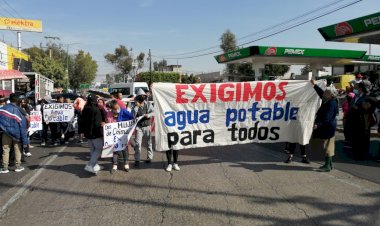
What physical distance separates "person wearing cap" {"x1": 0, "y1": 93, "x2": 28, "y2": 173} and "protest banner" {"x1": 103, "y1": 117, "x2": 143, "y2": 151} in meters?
2.09

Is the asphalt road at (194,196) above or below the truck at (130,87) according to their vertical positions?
below

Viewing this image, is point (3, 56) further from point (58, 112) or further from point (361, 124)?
point (361, 124)

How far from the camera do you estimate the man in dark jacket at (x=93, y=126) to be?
6.87 metres

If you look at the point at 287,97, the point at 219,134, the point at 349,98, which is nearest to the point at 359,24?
the point at 349,98

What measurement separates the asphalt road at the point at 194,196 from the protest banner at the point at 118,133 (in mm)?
628

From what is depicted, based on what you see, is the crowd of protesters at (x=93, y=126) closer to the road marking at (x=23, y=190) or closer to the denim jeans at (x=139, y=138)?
the denim jeans at (x=139, y=138)

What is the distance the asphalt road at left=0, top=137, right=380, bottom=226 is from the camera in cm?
462

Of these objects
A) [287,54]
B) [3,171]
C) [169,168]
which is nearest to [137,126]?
[169,168]

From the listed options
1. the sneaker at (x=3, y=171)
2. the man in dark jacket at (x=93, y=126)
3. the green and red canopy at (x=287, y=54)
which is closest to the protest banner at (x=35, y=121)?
the sneaker at (x=3, y=171)

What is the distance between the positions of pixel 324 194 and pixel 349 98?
19.7 feet

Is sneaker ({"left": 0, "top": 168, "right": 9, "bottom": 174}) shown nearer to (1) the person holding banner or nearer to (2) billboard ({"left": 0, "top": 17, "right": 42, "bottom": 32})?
(1) the person holding banner

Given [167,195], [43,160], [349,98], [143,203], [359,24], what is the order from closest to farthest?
[143,203] < [167,195] < [43,160] < [349,98] < [359,24]

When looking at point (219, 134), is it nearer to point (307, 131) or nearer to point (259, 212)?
point (307, 131)

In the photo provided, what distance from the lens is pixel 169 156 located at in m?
7.30
